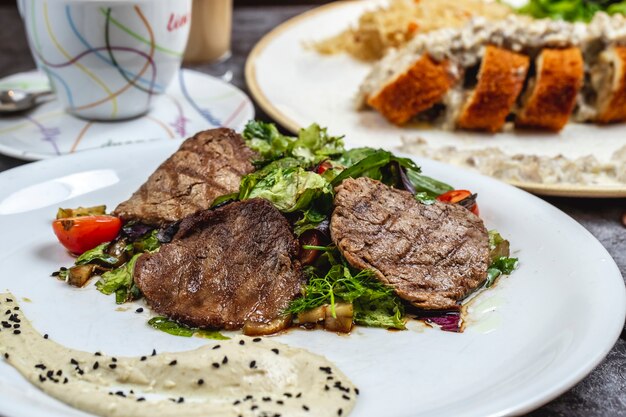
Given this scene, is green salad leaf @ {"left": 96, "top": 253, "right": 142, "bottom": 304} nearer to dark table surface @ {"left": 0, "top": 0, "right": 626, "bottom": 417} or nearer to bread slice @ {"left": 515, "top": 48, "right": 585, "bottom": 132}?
dark table surface @ {"left": 0, "top": 0, "right": 626, "bottom": 417}

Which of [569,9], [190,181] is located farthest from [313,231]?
[569,9]

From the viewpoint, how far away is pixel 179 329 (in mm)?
3016

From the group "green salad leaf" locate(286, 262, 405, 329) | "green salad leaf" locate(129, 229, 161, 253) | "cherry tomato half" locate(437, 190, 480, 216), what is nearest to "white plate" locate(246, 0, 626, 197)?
"cherry tomato half" locate(437, 190, 480, 216)

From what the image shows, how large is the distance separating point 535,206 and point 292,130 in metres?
1.88

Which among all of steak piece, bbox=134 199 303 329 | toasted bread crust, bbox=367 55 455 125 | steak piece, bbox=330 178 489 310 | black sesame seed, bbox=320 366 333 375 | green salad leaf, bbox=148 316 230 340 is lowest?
toasted bread crust, bbox=367 55 455 125

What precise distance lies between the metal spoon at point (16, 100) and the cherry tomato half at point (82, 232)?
2.24m

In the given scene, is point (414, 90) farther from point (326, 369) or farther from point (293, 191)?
point (326, 369)

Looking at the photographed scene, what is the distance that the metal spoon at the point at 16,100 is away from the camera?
547 centimetres

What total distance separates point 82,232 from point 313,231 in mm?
1022

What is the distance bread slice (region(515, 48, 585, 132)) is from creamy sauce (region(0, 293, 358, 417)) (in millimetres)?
3477

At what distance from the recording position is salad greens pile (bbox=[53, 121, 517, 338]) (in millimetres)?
3127

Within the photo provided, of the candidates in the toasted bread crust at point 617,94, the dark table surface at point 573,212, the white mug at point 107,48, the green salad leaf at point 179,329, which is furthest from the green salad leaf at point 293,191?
the toasted bread crust at point 617,94

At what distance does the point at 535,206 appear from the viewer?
12.4ft

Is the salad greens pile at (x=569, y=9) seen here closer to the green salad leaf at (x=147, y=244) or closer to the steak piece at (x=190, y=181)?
the steak piece at (x=190, y=181)
